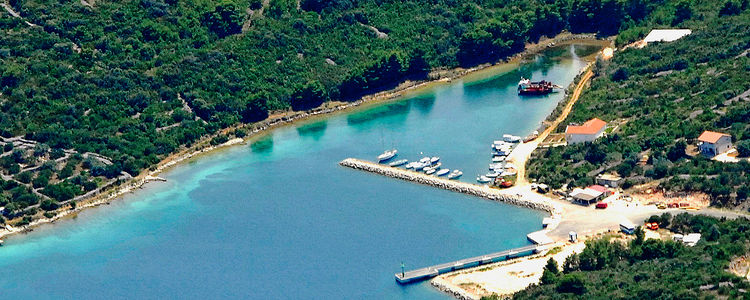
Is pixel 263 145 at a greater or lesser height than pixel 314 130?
greater

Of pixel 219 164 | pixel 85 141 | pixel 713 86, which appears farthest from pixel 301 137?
pixel 713 86

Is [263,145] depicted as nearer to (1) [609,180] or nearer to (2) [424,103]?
(2) [424,103]

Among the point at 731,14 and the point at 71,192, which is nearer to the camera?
the point at 71,192

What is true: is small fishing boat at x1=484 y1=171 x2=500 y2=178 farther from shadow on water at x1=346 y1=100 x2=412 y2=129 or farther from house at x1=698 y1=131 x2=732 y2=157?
shadow on water at x1=346 y1=100 x2=412 y2=129

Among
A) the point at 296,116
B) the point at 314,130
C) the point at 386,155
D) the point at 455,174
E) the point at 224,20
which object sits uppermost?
the point at 224,20

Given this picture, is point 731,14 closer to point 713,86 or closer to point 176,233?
point 713,86

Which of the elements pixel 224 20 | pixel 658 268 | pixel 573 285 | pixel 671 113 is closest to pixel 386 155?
pixel 671 113
